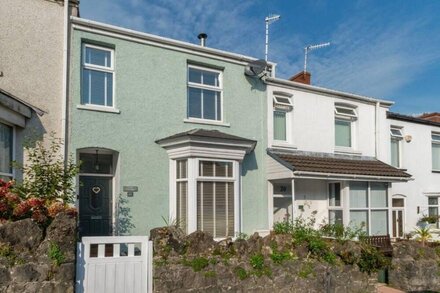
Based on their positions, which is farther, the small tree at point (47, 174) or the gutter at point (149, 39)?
the gutter at point (149, 39)

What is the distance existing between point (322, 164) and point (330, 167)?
10.6 inches

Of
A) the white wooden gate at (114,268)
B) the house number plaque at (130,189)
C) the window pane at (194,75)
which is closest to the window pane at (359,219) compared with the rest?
the window pane at (194,75)

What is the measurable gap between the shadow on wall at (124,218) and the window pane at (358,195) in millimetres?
7478

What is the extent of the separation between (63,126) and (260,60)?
612 centimetres

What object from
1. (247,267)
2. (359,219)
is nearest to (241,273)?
(247,267)

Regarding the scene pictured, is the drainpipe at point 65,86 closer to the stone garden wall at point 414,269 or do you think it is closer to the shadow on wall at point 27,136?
the shadow on wall at point 27,136

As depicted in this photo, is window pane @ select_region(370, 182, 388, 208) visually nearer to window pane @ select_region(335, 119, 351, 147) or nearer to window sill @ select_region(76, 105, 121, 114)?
window pane @ select_region(335, 119, 351, 147)

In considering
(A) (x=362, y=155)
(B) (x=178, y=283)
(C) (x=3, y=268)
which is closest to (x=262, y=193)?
A: (A) (x=362, y=155)

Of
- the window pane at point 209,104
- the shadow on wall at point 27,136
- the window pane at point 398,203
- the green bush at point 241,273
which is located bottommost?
the green bush at point 241,273

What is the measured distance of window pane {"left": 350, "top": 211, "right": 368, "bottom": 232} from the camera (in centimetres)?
1467

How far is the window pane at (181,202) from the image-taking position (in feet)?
38.7

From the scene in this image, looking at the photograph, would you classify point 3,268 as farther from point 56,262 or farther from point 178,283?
point 178,283

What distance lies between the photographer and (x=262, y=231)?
13.3 metres

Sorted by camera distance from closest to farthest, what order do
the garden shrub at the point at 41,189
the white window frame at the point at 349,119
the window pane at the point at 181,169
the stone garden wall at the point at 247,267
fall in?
the garden shrub at the point at 41,189 < the stone garden wall at the point at 247,267 < the window pane at the point at 181,169 < the white window frame at the point at 349,119
